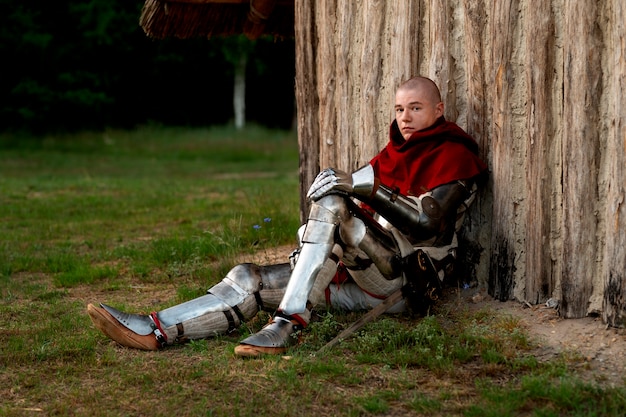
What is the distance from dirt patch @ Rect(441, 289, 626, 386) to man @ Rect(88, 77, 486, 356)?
51 centimetres

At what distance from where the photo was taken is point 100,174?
53.4 feet

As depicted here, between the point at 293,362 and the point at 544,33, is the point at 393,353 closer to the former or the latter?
the point at 293,362

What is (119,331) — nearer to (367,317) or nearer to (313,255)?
(313,255)

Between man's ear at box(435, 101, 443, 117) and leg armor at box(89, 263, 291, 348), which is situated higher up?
man's ear at box(435, 101, 443, 117)

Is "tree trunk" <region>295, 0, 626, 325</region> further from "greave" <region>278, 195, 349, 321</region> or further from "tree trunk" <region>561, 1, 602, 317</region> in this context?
"greave" <region>278, 195, 349, 321</region>

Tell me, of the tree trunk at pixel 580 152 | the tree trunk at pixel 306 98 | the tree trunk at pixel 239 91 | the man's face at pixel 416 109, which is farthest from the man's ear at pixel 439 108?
the tree trunk at pixel 239 91

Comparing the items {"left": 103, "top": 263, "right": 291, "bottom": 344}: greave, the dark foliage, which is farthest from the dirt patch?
the dark foliage

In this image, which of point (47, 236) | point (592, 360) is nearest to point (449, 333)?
point (592, 360)

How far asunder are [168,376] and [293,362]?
592mm

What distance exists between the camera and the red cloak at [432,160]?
4621 mm

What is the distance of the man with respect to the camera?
430 cm

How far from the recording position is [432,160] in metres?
4.72

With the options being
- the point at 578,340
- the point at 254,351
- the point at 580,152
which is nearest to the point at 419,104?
the point at 580,152

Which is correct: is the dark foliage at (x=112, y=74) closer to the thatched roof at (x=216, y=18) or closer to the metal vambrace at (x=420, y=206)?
the thatched roof at (x=216, y=18)
